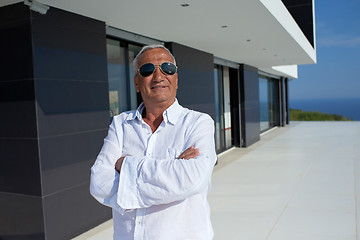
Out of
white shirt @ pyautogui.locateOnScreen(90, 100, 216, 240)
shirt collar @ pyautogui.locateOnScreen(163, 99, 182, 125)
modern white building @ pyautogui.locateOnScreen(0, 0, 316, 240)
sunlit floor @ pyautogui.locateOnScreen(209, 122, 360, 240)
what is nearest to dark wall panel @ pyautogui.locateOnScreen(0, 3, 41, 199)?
modern white building @ pyautogui.locateOnScreen(0, 0, 316, 240)

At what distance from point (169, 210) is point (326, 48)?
99817 mm

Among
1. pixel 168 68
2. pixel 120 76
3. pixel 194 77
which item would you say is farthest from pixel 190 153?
pixel 194 77

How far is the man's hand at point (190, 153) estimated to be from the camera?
1.38 m

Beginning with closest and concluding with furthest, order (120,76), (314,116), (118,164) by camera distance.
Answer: (118,164)
(120,76)
(314,116)

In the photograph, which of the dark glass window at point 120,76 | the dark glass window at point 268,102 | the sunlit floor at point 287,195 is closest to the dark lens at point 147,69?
the sunlit floor at point 287,195

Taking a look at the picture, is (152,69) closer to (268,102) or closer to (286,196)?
(286,196)

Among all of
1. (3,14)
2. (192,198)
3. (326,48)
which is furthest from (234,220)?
(326,48)

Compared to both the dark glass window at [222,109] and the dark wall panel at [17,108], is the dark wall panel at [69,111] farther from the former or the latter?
the dark glass window at [222,109]

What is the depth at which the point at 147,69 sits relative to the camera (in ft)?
4.77

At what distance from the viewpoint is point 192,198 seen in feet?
4.61

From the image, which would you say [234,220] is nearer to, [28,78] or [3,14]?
[28,78]

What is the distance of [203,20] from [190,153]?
11.8ft

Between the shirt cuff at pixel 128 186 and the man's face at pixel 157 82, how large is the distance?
11.0 inches

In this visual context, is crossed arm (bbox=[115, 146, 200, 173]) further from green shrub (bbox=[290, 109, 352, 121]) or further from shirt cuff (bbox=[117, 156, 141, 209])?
green shrub (bbox=[290, 109, 352, 121])
